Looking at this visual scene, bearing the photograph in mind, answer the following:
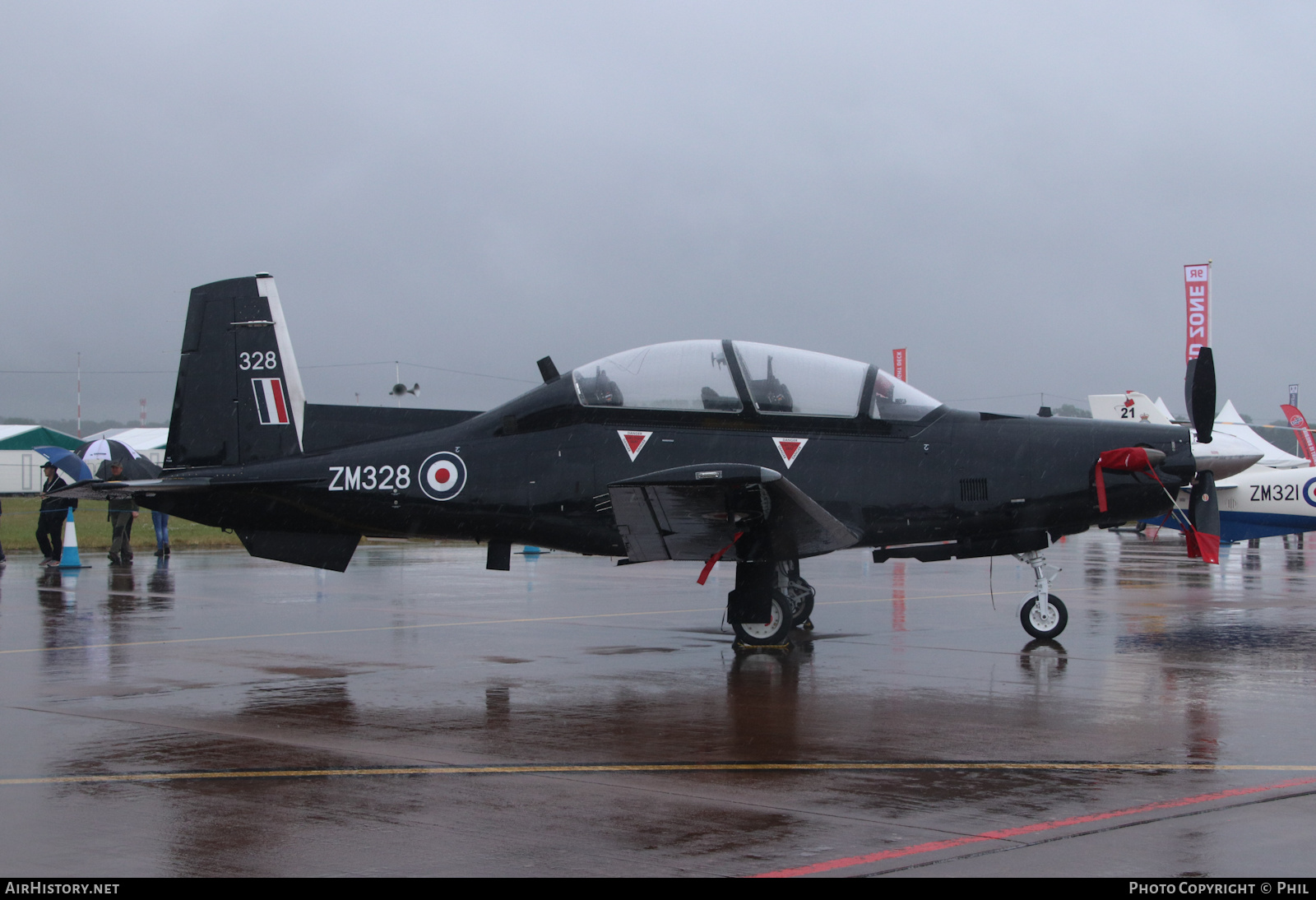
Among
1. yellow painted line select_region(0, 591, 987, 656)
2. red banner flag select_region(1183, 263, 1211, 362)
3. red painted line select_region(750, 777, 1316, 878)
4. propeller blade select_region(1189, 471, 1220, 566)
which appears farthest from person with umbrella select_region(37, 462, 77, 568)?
red banner flag select_region(1183, 263, 1211, 362)

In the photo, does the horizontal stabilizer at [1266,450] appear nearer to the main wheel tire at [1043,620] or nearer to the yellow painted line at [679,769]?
the main wheel tire at [1043,620]

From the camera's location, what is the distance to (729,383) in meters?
10.3

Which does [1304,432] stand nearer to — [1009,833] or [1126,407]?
[1126,407]

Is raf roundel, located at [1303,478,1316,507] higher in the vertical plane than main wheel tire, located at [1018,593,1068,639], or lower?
higher

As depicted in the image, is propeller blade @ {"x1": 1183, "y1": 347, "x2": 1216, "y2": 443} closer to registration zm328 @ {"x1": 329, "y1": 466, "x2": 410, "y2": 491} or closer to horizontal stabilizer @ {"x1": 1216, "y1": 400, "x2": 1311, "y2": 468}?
registration zm328 @ {"x1": 329, "y1": 466, "x2": 410, "y2": 491}

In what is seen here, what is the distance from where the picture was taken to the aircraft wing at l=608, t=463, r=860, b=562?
29.5 feet

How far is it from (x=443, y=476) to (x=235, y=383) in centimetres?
230

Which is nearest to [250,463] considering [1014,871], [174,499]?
[174,499]

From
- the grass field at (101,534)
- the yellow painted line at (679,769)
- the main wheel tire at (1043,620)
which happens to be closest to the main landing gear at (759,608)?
the main wheel tire at (1043,620)

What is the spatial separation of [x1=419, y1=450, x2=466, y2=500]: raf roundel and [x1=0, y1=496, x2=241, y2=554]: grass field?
10545 mm

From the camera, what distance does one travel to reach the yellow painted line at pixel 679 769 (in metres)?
5.83

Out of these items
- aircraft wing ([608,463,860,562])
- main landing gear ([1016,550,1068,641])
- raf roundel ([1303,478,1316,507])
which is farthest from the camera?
raf roundel ([1303,478,1316,507])

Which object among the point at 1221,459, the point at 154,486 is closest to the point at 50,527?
the point at 154,486

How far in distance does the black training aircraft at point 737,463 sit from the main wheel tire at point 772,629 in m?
0.01
